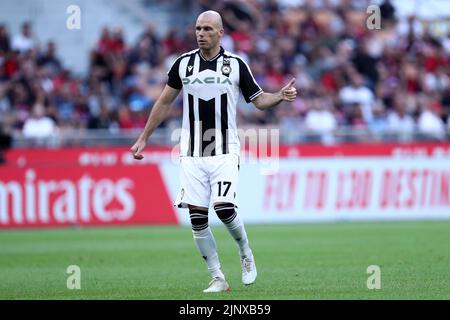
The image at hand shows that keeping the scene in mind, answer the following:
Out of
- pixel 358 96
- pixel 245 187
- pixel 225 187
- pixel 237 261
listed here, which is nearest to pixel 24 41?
pixel 245 187

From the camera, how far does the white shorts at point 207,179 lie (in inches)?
419

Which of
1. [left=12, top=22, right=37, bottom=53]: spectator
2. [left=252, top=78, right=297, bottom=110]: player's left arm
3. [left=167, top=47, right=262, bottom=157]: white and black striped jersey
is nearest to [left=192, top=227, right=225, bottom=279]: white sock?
[left=167, top=47, right=262, bottom=157]: white and black striped jersey

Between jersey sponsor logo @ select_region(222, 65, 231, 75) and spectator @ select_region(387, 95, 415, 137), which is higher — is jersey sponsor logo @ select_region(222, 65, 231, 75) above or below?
above

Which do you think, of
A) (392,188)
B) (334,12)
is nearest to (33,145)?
(392,188)

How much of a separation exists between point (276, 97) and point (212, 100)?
2.21 feet

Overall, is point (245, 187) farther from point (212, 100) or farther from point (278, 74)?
point (212, 100)

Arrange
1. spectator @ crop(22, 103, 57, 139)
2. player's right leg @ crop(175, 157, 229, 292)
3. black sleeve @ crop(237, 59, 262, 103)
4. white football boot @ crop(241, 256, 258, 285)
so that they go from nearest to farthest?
player's right leg @ crop(175, 157, 229, 292) → black sleeve @ crop(237, 59, 262, 103) → white football boot @ crop(241, 256, 258, 285) → spectator @ crop(22, 103, 57, 139)

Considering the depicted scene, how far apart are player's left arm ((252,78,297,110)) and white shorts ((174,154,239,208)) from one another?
63 centimetres

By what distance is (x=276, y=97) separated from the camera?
10.7m

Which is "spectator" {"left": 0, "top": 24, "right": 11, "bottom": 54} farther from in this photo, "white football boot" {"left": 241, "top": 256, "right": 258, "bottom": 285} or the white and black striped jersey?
"white football boot" {"left": 241, "top": 256, "right": 258, "bottom": 285}

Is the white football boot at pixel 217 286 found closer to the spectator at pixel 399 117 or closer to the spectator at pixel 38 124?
the spectator at pixel 38 124

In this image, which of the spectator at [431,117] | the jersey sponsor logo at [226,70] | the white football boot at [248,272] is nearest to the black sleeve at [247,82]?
the jersey sponsor logo at [226,70]

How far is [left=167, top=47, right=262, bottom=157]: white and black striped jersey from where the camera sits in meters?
10.7

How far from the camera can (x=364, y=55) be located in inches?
1111
